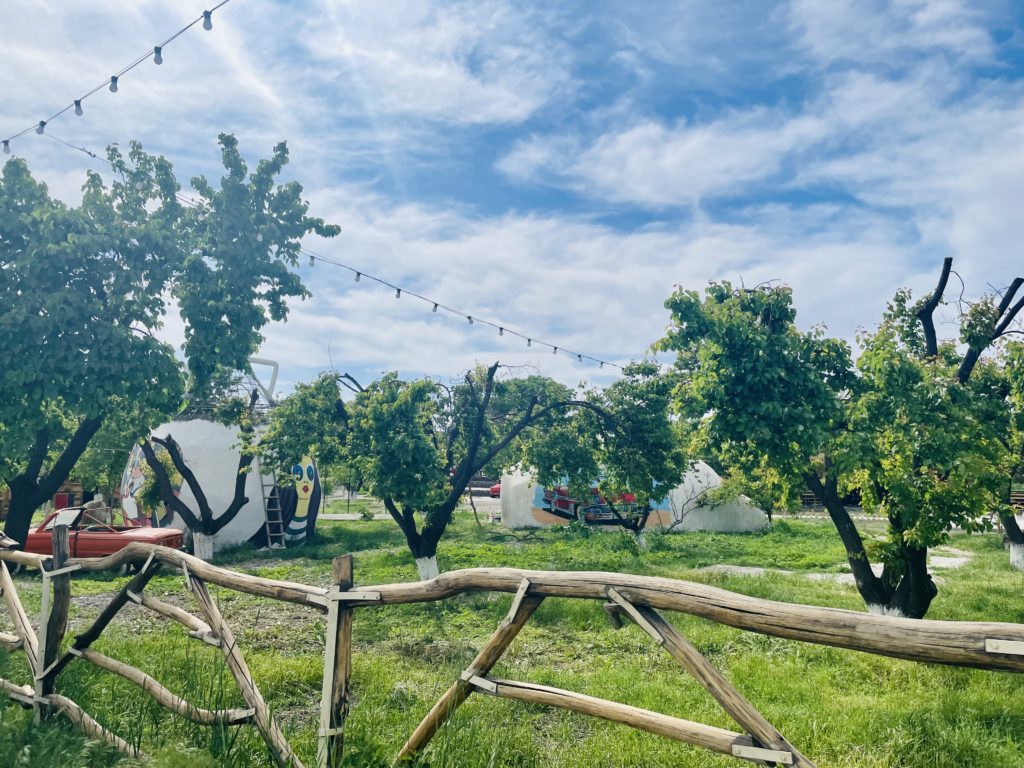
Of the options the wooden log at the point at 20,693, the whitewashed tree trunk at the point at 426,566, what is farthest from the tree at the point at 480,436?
the wooden log at the point at 20,693

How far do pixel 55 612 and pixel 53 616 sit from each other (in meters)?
0.03

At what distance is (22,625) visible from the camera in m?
5.39

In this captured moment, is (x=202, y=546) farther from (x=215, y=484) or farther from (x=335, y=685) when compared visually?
(x=335, y=685)

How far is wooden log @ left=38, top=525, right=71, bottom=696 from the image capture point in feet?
15.7

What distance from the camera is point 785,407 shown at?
27.1 ft

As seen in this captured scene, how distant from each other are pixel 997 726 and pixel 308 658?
592cm

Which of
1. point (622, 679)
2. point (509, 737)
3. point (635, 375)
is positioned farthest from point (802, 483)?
point (509, 737)

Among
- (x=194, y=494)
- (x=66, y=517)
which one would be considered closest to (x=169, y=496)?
(x=194, y=494)

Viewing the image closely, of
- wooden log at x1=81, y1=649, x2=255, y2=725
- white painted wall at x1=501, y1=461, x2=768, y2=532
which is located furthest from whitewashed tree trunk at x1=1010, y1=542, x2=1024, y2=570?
wooden log at x1=81, y1=649, x2=255, y2=725

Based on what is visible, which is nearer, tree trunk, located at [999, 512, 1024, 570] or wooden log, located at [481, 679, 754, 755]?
wooden log, located at [481, 679, 754, 755]

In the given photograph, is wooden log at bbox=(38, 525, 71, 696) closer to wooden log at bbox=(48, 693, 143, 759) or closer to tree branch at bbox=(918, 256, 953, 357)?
wooden log at bbox=(48, 693, 143, 759)

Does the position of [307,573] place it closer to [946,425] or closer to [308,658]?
[308,658]

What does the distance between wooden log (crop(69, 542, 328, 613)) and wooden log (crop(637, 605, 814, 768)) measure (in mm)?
1783

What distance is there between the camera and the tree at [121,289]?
387 inches
